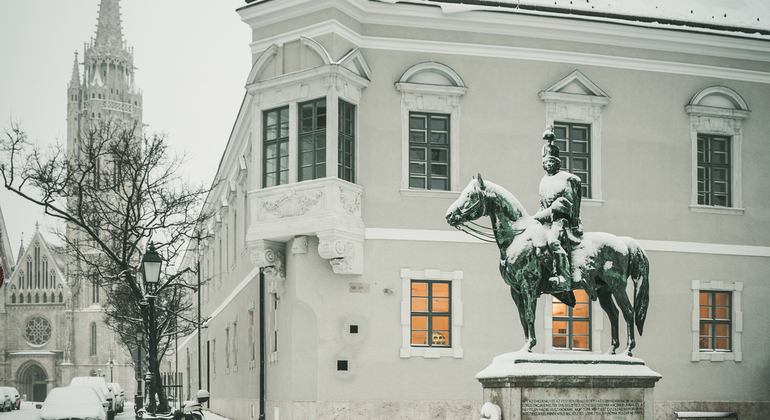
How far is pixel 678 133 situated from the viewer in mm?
26453

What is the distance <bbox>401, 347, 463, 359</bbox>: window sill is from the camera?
78.9 ft

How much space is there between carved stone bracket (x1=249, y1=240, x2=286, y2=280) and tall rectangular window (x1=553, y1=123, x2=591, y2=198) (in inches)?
307

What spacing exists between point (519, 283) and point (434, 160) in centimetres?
1108

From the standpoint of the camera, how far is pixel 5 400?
6519 centimetres

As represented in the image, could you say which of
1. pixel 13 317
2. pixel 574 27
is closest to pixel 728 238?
pixel 574 27

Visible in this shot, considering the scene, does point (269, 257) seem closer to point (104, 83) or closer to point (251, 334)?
point (251, 334)

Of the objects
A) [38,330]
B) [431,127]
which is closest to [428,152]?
[431,127]

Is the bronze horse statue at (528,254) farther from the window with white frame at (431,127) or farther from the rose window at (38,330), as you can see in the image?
the rose window at (38,330)

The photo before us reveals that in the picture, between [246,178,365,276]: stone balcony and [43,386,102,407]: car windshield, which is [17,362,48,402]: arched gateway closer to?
[43,386,102,407]: car windshield

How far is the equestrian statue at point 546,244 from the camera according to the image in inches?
556

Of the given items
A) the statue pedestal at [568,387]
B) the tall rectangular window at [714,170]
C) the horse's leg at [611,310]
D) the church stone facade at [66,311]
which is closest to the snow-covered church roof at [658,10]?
the tall rectangular window at [714,170]

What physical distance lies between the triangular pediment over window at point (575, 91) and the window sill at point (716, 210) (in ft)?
12.5

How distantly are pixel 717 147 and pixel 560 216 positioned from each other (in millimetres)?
14316

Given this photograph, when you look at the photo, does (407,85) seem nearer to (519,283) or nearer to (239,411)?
(519,283)
